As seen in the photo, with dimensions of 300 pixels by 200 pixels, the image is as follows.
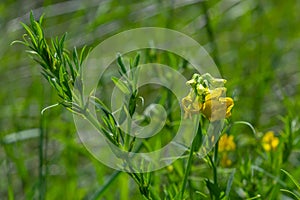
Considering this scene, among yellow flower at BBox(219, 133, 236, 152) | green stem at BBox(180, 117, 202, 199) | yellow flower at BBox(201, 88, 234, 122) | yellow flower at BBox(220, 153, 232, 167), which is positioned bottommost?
yellow flower at BBox(220, 153, 232, 167)

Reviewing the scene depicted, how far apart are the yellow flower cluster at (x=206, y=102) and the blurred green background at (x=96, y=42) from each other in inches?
23.3

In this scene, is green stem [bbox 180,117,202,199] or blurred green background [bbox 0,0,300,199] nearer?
green stem [bbox 180,117,202,199]

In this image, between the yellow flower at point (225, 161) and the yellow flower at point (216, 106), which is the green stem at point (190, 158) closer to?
the yellow flower at point (216, 106)

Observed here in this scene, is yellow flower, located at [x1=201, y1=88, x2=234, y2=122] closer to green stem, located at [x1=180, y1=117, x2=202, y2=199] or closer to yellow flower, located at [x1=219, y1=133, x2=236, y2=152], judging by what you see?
green stem, located at [x1=180, y1=117, x2=202, y2=199]

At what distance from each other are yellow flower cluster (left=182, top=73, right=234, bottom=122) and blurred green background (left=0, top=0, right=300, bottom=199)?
0.59 meters

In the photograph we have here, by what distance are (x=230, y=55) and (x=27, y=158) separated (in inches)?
32.1

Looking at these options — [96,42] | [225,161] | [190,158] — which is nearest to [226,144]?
[225,161]

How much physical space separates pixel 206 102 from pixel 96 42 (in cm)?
145

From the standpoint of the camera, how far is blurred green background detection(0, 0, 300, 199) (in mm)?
1645

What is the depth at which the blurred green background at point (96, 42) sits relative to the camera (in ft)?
5.40

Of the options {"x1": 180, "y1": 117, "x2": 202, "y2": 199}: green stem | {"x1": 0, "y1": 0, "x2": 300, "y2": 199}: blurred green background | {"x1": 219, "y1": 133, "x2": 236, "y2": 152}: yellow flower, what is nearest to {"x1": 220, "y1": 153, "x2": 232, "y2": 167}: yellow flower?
{"x1": 219, "y1": 133, "x2": 236, "y2": 152}: yellow flower

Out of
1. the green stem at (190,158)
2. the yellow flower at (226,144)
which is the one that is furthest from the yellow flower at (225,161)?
the green stem at (190,158)

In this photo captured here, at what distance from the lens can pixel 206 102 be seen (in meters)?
0.82

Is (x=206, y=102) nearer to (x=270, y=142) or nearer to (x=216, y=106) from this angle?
(x=216, y=106)
